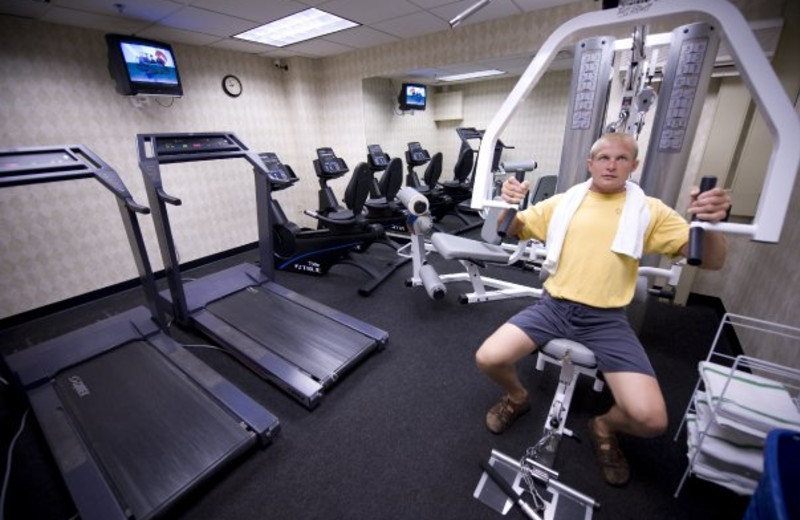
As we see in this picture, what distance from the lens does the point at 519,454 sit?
1.62 meters

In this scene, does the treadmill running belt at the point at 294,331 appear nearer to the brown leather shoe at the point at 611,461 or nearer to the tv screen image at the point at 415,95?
the brown leather shoe at the point at 611,461

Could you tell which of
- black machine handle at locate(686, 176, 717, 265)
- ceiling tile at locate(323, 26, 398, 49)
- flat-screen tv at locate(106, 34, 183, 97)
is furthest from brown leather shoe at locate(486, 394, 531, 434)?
flat-screen tv at locate(106, 34, 183, 97)

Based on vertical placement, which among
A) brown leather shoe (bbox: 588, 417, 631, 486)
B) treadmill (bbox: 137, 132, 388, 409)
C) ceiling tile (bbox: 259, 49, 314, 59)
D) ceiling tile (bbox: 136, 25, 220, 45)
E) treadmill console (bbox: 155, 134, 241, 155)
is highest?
ceiling tile (bbox: 259, 49, 314, 59)

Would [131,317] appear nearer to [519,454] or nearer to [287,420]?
[287,420]

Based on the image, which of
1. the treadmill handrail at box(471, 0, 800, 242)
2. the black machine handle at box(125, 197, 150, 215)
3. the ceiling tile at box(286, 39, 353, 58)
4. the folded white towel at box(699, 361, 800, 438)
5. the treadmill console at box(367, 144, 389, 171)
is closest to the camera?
the treadmill handrail at box(471, 0, 800, 242)

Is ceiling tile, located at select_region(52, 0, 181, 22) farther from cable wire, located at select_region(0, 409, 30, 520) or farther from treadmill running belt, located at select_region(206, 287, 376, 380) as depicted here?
cable wire, located at select_region(0, 409, 30, 520)

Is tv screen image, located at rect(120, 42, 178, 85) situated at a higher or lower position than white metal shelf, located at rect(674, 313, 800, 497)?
higher

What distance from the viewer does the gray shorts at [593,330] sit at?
4.50 ft

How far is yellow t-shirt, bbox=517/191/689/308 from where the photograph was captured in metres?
1.44

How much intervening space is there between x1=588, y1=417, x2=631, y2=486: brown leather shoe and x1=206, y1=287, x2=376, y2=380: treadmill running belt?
139 cm

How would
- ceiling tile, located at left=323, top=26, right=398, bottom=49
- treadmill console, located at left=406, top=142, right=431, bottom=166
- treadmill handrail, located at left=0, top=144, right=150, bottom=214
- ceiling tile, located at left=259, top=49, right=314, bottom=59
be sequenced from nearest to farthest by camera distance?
treadmill handrail, located at left=0, top=144, right=150, bottom=214 → ceiling tile, located at left=323, top=26, right=398, bottom=49 → ceiling tile, located at left=259, top=49, right=314, bottom=59 → treadmill console, located at left=406, top=142, right=431, bottom=166

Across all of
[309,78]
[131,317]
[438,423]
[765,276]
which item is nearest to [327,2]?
[309,78]

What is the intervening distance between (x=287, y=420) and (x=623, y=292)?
1.83 meters

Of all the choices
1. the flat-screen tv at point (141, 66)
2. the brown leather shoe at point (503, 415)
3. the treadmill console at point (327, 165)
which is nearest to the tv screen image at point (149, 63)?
the flat-screen tv at point (141, 66)
